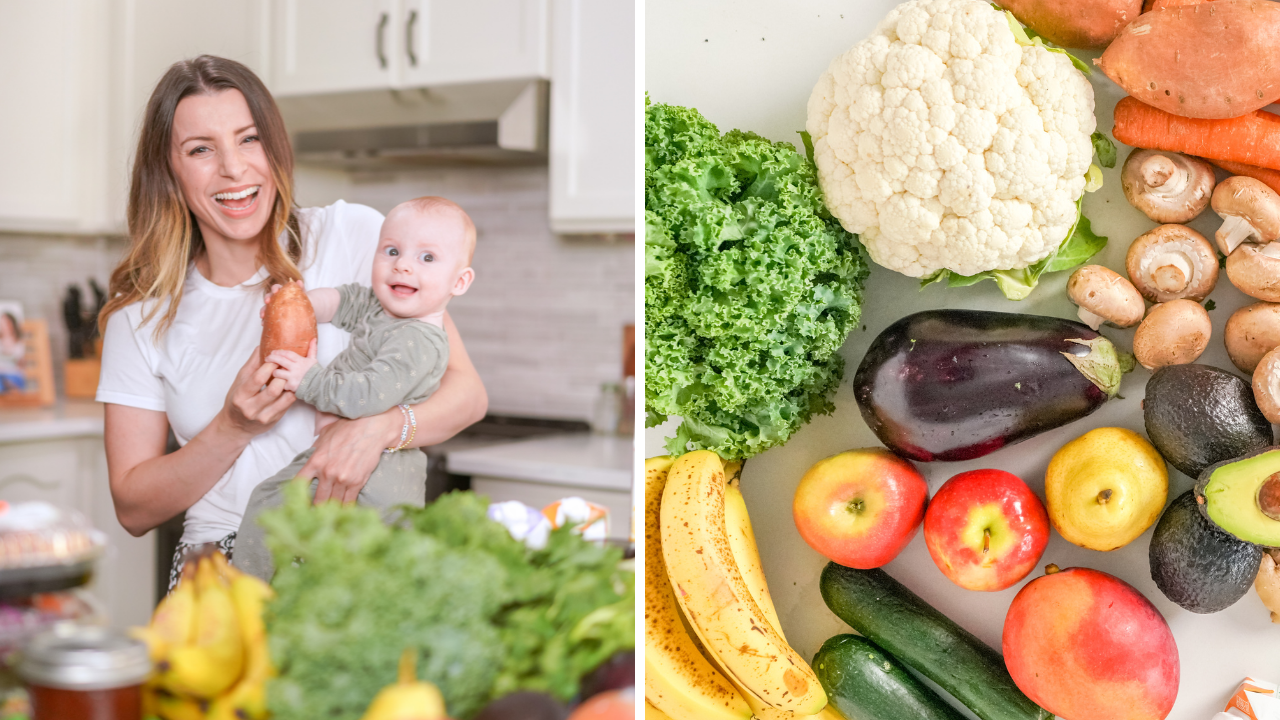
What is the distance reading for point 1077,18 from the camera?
1.13m

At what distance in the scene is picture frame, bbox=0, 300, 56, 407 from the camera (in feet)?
2.05

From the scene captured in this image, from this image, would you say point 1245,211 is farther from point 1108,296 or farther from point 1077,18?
point 1077,18

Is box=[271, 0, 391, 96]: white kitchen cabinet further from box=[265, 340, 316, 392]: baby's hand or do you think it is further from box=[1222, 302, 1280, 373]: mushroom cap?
box=[1222, 302, 1280, 373]: mushroom cap

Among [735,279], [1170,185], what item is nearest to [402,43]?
[735,279]

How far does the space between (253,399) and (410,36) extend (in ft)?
1.23

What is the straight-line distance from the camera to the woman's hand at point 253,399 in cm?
69

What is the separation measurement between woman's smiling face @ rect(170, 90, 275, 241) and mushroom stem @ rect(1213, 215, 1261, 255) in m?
1.26

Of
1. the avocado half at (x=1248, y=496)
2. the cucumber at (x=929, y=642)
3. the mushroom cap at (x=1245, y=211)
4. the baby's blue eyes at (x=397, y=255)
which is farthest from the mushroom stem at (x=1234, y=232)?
the baby's blue eyes at (x=397, y=255)

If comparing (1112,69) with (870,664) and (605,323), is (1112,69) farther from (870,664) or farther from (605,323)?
(870,664)

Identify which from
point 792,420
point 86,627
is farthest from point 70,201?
point 792,420

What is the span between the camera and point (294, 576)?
68 centimetres

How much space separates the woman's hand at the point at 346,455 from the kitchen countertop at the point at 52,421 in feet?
0.58

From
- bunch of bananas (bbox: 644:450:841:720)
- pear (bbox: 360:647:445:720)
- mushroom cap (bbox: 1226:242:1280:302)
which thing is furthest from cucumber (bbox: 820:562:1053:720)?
pear (bbox: 360:647:445:720)

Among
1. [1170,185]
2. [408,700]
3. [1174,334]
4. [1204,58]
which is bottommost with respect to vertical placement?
[408,700]
